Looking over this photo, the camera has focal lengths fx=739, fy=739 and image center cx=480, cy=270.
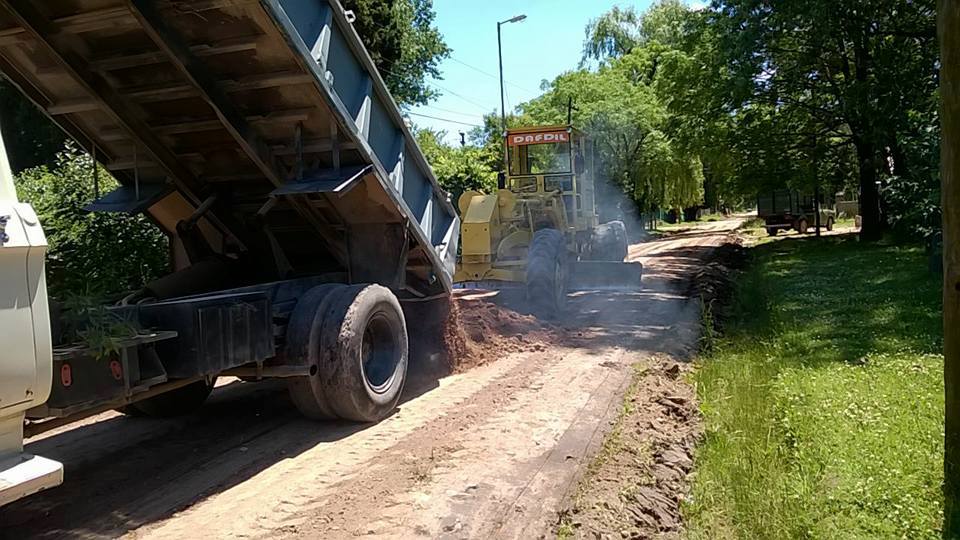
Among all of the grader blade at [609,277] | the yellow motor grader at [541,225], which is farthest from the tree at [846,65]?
the yellow motor grader at [541,225]

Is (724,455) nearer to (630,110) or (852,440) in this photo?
(852,440)

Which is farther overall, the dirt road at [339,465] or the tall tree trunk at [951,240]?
the dirt road at [339,465]

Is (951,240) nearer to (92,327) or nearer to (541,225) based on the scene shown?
(92,327)

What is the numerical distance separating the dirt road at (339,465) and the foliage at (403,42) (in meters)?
12.3

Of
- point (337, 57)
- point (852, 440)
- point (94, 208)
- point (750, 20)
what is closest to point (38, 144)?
point (94, 208)

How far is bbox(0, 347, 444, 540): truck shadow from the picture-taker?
4.50 metres

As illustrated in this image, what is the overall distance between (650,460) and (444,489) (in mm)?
1595

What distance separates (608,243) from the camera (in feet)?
57.7

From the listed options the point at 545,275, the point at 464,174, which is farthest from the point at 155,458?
the point at 464,174

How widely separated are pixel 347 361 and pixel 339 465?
867 mm

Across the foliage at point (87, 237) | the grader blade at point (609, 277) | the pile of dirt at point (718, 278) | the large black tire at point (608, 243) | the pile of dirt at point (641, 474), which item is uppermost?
the foliage at point (87, 237)

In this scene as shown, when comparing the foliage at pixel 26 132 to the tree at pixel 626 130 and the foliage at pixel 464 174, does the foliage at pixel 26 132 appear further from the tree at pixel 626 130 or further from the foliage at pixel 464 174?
Answer: the tree at pixel 626 130

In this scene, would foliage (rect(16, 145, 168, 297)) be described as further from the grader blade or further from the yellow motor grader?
the grader blade

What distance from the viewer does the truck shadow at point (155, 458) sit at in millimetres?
4500
